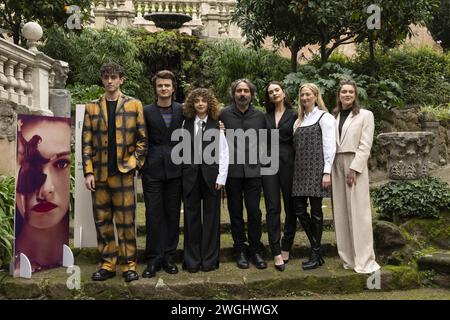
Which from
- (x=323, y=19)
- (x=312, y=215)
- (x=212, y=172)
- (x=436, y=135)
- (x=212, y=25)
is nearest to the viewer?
(x=212, y=172)

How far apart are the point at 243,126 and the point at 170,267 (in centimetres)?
140

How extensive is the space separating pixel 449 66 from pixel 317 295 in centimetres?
862

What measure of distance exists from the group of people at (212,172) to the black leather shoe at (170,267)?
0.01 m

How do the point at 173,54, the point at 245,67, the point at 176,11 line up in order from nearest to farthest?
the point at 245,67 < the point at 173,54 < the point at 176,11

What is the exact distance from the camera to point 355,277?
4.33 meters

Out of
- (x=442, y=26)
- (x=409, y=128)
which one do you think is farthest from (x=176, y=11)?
(x=442, y=26)

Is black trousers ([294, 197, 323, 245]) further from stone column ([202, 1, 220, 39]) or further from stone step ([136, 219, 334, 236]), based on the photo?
stone column ([202, 1, 220, 39])

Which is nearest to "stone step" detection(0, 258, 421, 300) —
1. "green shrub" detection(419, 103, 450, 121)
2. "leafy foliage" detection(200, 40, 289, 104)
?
"green shrub" detection(419, 103, 450, 121)

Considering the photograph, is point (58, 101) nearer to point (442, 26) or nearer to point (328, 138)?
point (328, 138)

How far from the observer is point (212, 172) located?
434 centimetres

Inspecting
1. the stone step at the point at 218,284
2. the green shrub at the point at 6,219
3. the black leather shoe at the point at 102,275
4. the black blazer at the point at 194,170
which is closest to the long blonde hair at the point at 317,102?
the black blazer at the point at 194,170

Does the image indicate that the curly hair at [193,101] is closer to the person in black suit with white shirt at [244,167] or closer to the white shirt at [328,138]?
the person in black suit with white shirt at [244,167]

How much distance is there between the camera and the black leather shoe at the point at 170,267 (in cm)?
433
